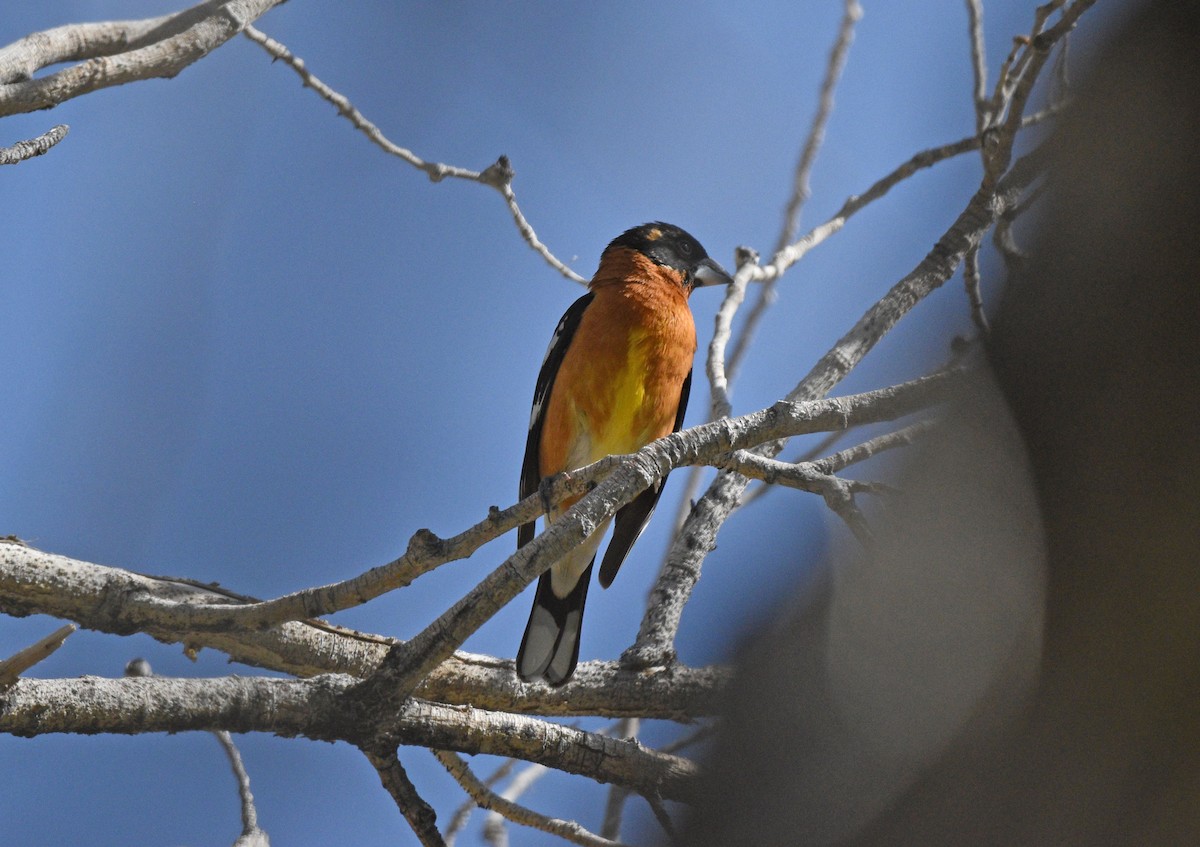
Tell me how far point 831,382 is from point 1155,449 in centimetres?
342

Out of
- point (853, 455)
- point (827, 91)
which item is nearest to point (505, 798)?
point (853, 455)

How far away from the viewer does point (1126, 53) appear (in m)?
0.97

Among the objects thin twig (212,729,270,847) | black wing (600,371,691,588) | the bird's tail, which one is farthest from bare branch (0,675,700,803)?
black wing (600,371,691,588)

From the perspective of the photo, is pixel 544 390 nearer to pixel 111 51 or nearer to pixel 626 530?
pixel 626 530

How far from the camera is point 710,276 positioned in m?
6.05

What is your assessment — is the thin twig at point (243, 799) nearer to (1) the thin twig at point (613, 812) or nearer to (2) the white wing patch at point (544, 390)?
(1) the thin twig at point (613, 812)

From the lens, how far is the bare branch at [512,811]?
2.90m

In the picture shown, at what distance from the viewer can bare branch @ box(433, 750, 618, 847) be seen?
9.52 ft

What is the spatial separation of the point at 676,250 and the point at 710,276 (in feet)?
0.84

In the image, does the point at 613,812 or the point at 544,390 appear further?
the point at 544,390

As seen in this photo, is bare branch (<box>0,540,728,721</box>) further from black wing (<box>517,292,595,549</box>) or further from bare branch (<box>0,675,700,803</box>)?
black wing (<box>517,292,595,549</box>)

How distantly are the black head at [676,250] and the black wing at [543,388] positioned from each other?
0.60 metres

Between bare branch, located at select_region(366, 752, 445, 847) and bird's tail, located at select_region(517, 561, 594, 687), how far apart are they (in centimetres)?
107

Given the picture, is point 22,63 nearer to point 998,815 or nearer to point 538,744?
point 538,744
